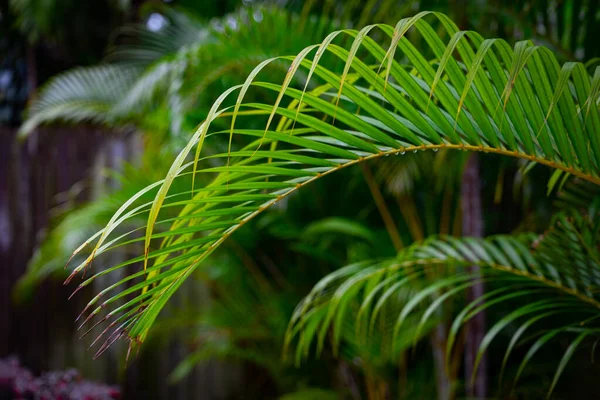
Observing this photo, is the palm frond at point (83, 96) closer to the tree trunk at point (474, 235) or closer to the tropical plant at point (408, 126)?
the tree trunk at point (474, 235)

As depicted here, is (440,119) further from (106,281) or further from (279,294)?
(106,281)

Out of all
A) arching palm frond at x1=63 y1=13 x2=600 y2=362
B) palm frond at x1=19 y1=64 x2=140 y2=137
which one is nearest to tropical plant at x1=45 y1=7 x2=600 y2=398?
arching palm frond at x1=63 y1=13 x2=600 y2=362

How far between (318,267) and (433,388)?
63cm

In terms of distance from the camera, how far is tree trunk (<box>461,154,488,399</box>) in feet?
5.65

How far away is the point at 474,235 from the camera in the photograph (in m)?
1.76

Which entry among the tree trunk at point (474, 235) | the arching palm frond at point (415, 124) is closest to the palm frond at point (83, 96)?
the tree trunk at point (474, 235)

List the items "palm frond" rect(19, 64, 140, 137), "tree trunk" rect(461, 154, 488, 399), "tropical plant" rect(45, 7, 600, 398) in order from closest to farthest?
"tropical plant" rect(45, 7, 600, 398) < "tree trunk" rect(461, 154, 488, 399) < "palm frond" rect(19, 64, 140, 137)

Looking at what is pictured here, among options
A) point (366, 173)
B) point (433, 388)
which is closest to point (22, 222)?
point (366, 173)

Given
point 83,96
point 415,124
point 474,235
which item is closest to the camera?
point 415,124

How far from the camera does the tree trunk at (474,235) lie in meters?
1.72

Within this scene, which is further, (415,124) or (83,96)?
(83,96)

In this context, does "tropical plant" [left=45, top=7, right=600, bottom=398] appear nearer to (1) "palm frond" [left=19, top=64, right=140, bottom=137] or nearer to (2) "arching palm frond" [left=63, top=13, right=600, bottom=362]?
(2) "arching palm frond" [left=63, top=13, right=600, bottom=362]

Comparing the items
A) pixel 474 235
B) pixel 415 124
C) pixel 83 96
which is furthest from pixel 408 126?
pixel 83 96

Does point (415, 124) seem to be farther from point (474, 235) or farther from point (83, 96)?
point (83, 96)
